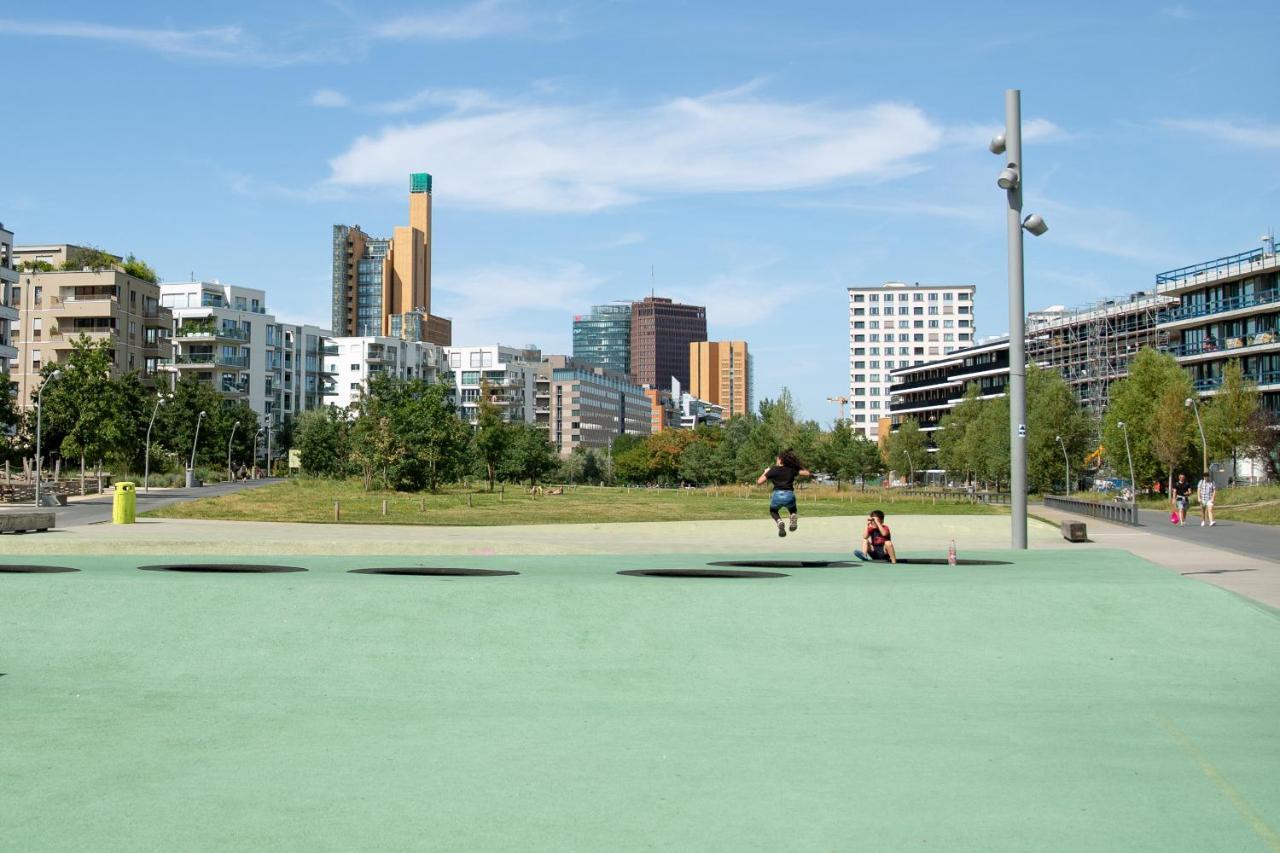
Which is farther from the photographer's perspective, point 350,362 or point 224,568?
point 350,362

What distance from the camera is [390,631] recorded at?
1181 centimetres

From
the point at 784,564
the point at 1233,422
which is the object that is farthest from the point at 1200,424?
the point at 784,564

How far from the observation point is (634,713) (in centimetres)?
910

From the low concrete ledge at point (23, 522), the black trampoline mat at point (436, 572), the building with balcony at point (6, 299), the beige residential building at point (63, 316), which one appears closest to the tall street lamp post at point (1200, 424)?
the black trampoline mat at point (436, 572)

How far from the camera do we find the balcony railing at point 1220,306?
81.1 m

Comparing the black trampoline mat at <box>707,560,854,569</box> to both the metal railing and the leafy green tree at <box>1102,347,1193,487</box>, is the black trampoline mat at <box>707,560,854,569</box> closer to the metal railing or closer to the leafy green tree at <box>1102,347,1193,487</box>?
the metal railing

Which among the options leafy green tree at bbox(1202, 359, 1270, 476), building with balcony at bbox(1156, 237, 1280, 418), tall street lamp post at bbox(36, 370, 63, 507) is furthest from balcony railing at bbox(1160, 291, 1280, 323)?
tall street lamp post at bbox(36, 370, 63, 507)

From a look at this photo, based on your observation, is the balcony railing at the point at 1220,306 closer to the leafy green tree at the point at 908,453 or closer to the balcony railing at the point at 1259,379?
the balcony railing at the point at 1259,379

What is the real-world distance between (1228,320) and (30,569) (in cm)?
9037

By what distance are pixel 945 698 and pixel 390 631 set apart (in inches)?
223

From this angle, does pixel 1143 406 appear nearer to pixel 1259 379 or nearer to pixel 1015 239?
pixel 1259 379

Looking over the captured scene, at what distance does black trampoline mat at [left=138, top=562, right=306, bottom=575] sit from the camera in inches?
632

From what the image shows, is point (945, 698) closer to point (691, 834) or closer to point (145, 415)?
point (691, 834)

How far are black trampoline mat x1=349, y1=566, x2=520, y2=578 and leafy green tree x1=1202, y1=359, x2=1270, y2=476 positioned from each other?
2561 inches
